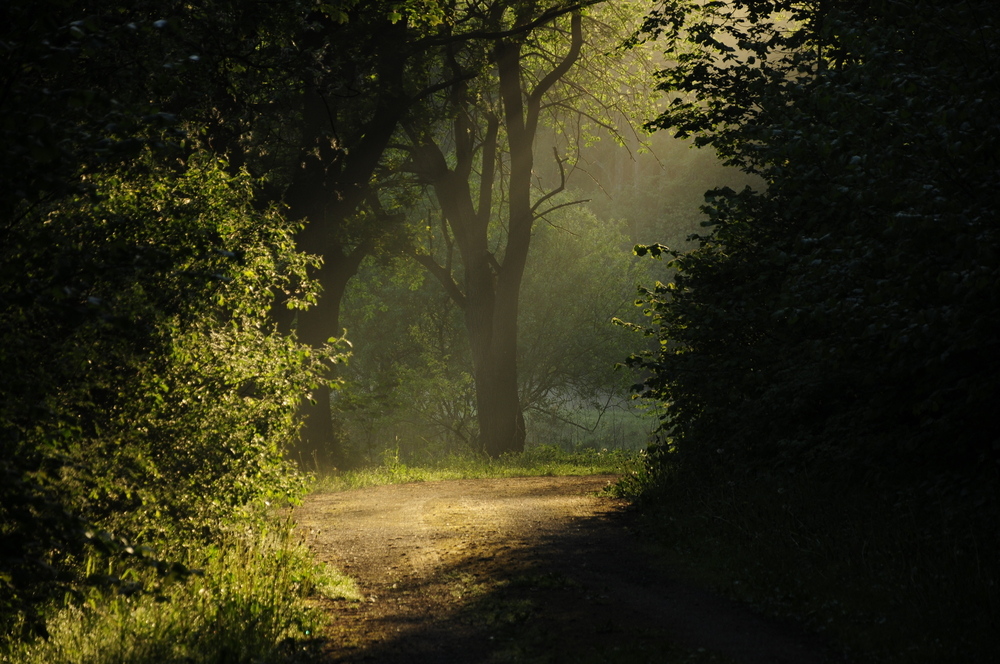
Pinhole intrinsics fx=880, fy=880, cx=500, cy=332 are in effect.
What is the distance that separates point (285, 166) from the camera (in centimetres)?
1856

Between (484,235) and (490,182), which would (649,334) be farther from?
A: (490,182)

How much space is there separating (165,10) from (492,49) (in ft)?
52.2

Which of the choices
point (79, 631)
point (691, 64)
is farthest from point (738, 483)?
point (79, 631)

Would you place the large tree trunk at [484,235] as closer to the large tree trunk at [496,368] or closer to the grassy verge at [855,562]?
the large tree trunk at [496,368]

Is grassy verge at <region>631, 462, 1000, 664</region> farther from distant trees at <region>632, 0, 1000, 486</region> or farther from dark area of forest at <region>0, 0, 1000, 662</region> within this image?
distant trees at <region>632, 0, 1000, 486</region>

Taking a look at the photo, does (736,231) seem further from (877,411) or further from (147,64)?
(147,64)

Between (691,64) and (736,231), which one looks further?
Result: (691,64)

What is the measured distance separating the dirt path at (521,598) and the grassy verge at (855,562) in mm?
392

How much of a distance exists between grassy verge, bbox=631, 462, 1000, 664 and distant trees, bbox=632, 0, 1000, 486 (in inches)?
16.1

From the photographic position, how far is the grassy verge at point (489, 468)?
63.8 ft

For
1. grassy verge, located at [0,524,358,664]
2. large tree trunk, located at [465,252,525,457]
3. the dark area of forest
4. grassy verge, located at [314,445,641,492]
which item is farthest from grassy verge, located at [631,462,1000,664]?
large tree trunk, located at [465,252,525,457]

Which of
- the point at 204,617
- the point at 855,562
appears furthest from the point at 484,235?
the point at 204,617

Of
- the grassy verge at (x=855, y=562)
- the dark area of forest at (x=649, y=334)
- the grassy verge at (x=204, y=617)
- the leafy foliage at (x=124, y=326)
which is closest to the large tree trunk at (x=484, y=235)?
the dark area of forest at (x=649, y=334)

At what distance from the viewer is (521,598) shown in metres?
8.11
